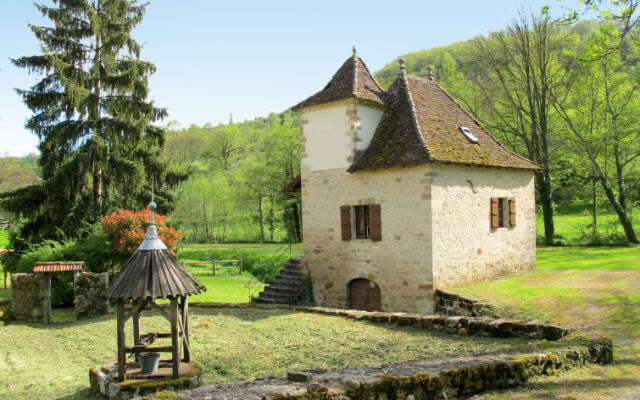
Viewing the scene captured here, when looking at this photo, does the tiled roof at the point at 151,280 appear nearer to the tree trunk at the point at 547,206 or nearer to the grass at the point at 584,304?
the grass at the point at 584,304

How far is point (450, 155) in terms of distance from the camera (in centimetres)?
1485

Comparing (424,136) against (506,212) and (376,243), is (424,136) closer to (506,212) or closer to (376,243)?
(376,243)

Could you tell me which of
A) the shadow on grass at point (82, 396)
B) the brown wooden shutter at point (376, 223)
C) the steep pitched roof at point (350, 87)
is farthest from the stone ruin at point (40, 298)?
the steep pitched roof at point (350, 87)

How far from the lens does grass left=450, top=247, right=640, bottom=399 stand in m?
6.36

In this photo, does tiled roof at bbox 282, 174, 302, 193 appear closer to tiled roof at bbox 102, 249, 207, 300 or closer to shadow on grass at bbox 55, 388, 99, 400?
tiled roof at bbox 102, 249, 207, 300

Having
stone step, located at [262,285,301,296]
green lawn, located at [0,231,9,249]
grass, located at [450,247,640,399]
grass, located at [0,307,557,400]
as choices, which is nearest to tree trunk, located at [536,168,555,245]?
grass, located at [450,247,640,399]

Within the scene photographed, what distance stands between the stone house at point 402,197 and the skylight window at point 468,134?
0.04m

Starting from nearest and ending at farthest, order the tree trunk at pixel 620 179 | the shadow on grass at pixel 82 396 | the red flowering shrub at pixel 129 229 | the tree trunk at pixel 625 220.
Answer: the shadow on grass at pixel 82 396 < the red flowering shrub at pixel 129 229 < the tree trunk at pixel 625 220 < the tree trunk at pixel 620 179

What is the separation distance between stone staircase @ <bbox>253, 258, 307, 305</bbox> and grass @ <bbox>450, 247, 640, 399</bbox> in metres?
5.56

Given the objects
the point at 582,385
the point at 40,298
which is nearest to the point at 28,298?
the point at 40,298

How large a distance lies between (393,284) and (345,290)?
1.94 metres

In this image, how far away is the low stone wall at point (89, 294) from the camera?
47.1ft

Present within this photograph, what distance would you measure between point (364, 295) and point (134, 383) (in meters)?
9.90

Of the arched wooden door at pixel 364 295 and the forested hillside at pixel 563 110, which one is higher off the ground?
the forested hillside at pixel 563 110
